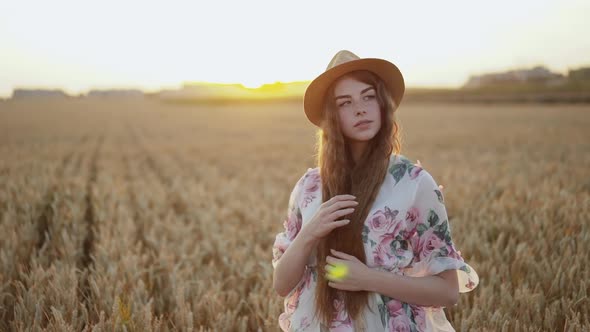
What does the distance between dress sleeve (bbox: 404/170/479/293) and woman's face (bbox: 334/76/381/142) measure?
0.28 meters

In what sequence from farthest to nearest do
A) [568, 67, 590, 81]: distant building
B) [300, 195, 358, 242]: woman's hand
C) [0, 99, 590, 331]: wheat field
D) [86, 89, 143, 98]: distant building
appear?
[86, 89, 143, 98]: distant building → [568, 67, 590, 81]: distant building → [0, 99, 590, 331]: wheat field → [300, 195, 358, 242]: woman's hand

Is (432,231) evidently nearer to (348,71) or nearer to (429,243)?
(429,243)

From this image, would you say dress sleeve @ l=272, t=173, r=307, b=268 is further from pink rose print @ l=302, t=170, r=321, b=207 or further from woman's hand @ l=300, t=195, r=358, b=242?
woman's hand @ l=300, t=195, r=358, b=242

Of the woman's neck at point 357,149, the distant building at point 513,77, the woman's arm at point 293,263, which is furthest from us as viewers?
the distant building at point 513,77

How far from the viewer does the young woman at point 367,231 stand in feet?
4.91

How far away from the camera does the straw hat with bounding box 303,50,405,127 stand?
1605 millimetres

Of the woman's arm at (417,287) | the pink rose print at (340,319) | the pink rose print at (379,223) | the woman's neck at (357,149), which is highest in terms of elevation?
the woman's neck at (357,149)

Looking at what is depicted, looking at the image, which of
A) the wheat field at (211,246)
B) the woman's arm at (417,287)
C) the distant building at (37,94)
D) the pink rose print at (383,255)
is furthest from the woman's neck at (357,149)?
the distant building at (37,94)

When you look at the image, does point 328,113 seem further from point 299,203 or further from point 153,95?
point 153,95

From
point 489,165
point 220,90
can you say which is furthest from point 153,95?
point 489,165

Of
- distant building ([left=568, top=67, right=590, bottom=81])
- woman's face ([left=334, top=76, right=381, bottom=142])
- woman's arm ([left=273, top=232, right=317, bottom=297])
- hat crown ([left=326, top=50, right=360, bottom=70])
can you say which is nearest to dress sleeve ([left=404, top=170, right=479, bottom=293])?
woman's face ([left=334, top=76, right=381, bottom=142])

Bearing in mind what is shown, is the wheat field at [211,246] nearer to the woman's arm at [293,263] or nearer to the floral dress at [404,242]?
the floral dress at [404,242]

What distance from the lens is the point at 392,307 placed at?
156 centimetres

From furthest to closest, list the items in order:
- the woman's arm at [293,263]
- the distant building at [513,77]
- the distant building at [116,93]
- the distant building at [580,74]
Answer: the distant building at [116,93] → the distant building at [513,77] → the distant building at [580,74] → the woman's arm at [293,263]
